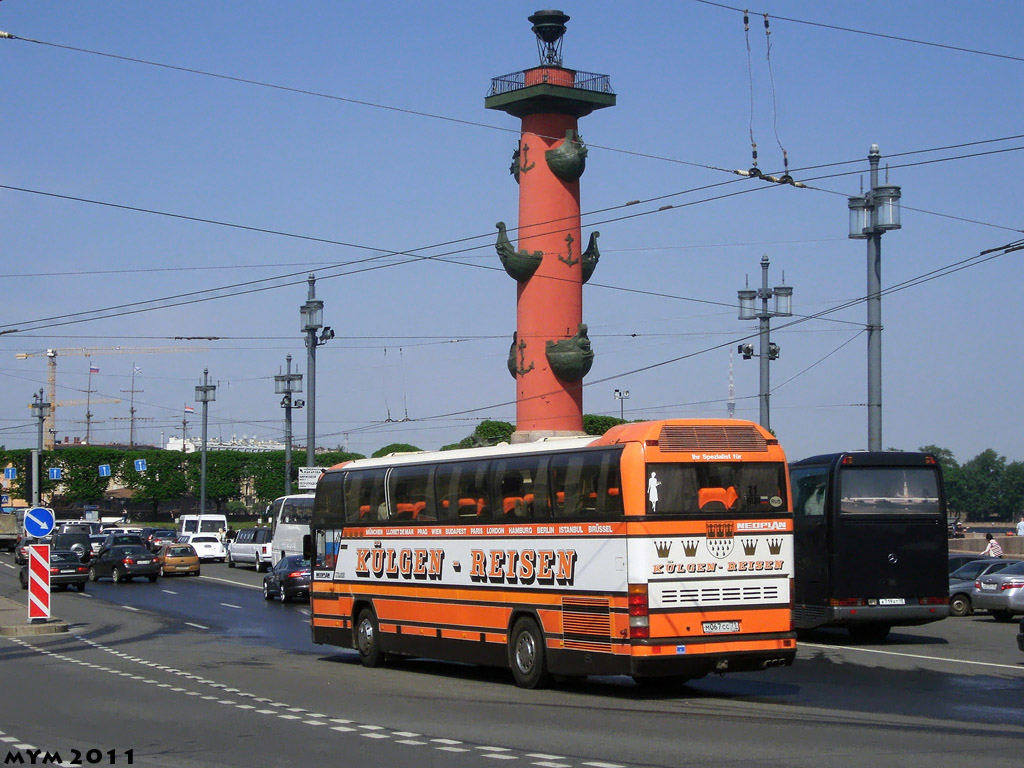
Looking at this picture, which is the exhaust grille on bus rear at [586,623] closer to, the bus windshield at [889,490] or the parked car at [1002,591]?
the bus windshield at [889,490]

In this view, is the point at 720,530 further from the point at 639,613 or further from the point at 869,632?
the point at 869,632

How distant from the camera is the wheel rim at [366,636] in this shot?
20828mm

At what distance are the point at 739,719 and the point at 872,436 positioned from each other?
16.3m

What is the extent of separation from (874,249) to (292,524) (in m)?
28.9

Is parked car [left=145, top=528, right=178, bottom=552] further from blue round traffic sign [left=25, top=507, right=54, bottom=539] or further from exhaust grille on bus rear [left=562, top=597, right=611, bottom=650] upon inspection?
exhaust grille on bus rear [left=562, top=597, right=611, bottom=650]

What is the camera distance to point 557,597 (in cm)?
1658

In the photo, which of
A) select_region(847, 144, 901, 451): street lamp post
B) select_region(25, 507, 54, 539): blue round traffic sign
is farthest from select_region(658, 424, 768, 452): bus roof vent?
select_region(25, 507, 54, 539): blue round traffic sign

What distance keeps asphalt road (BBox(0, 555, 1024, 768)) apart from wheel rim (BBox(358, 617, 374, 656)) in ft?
1.23

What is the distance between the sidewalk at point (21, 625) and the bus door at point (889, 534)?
52.2 ft

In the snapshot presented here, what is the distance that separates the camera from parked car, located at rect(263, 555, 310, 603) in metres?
38.3

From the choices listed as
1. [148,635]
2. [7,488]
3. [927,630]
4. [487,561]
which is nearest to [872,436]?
[927,630]

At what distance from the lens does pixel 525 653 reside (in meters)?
17.2

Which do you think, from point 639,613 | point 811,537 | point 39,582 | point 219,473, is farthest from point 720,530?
point 219,473

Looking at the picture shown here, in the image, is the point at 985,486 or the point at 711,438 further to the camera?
the point at 985,486
